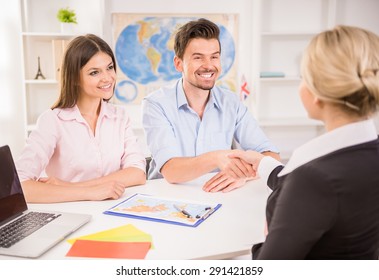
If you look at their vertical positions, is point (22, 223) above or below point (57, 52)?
below

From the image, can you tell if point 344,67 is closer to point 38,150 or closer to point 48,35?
point 38,150

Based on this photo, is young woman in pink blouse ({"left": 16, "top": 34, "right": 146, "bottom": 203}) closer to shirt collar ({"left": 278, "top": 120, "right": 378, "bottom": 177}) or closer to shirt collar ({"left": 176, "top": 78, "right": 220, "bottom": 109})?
shirt collar ({"left": 176, "top": 78, "right": 220, "bottom": 109})

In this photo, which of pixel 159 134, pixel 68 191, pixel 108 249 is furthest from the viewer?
pixel 159 134

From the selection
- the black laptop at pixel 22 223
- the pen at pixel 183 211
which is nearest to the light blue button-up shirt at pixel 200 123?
the pen at pixel 183 211

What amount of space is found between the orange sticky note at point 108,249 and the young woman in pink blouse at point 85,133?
0.53 m

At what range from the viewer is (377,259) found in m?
1.13

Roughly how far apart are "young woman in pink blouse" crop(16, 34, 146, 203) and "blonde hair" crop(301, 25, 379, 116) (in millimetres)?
1027

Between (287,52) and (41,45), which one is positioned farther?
(287,52)

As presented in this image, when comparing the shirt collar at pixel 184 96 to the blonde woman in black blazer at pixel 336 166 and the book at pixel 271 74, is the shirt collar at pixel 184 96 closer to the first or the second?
the blonde woman in black blazer at pixel 336 166

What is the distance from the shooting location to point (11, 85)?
3.76 metres

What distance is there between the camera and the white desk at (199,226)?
1.18 m

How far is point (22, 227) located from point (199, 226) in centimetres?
55

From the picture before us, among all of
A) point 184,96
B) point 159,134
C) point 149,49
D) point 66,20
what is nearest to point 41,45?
point 66,20
